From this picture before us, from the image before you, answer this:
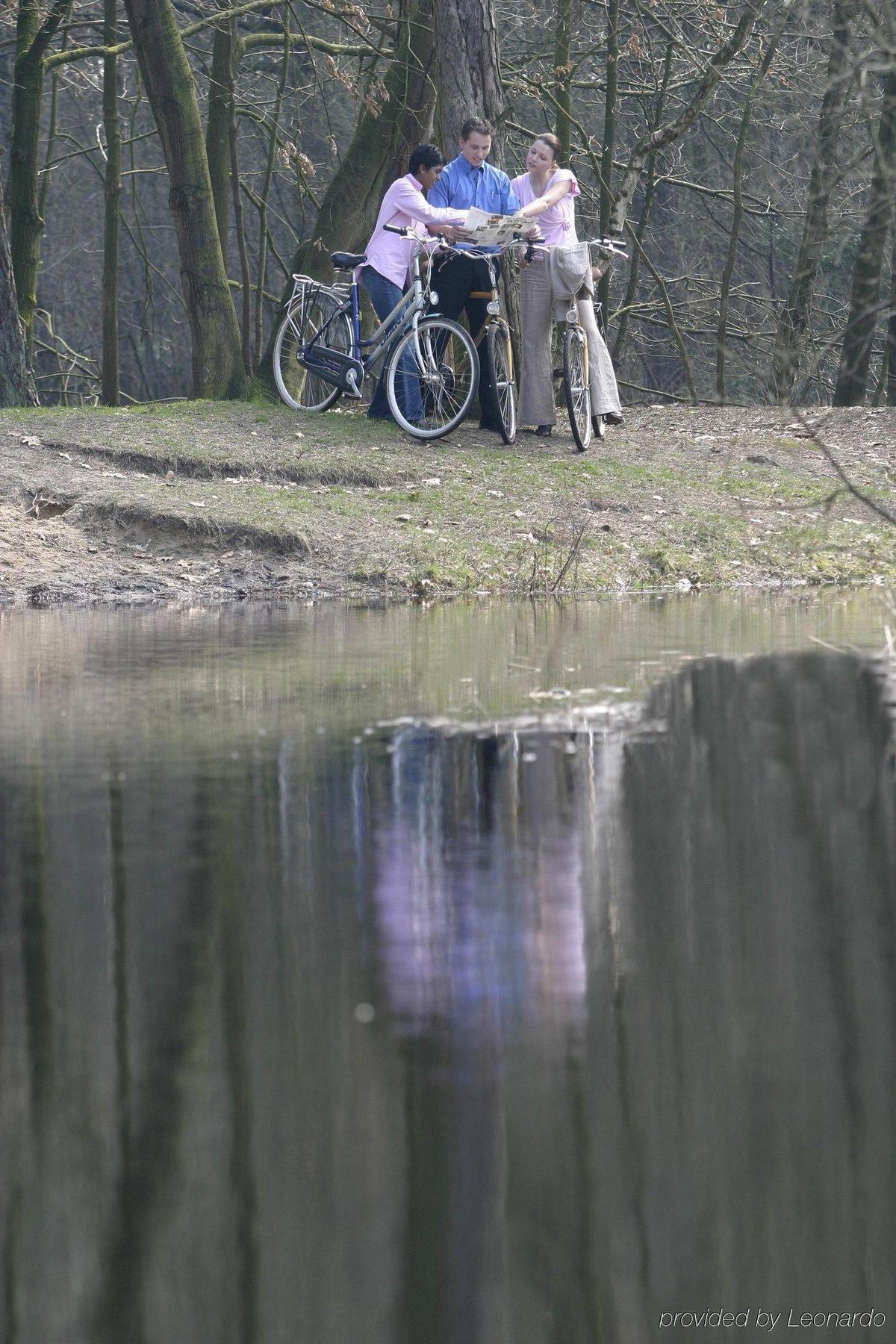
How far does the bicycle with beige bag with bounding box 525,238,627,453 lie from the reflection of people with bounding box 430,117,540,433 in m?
0.38

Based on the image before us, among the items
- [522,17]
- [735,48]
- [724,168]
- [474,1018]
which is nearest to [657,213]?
[724,168]

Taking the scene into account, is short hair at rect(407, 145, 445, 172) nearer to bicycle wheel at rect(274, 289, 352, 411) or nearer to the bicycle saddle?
the bicycle saddle

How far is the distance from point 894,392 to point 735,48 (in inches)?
137

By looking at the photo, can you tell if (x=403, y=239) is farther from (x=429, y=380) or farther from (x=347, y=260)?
(x=429, y=380)

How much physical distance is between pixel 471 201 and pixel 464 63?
1670mm

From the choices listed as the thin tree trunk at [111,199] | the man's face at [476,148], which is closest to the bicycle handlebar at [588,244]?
the man's face at [476,148]

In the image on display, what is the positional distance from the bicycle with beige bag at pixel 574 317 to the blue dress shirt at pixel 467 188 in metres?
0.42

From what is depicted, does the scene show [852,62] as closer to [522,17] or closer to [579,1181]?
[579,1181]

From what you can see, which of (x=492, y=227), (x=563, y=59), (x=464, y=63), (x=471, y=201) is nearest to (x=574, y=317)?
(x=492, y=227)

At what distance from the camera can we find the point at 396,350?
13.7 m

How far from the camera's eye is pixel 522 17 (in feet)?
69.2

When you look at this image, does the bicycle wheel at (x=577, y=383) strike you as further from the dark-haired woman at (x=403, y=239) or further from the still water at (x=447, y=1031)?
the still water at (x=447, y=1031)

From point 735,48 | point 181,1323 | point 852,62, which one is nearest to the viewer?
point 181,1323

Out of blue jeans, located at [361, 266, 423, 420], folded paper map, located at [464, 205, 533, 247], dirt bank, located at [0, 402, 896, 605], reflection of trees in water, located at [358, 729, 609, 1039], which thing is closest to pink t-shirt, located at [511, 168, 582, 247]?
folded paper map, located at [464, 205, 533, 247]
